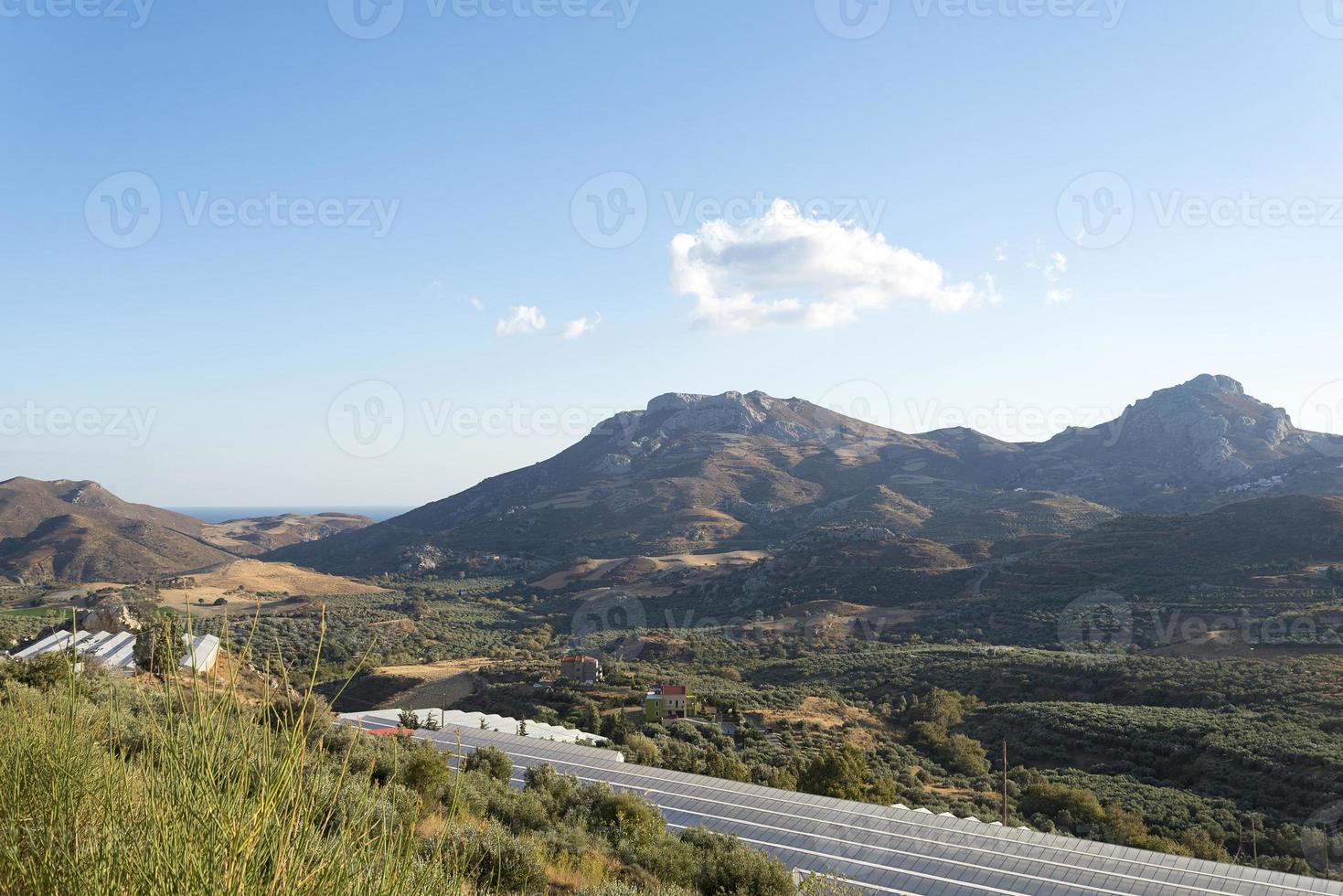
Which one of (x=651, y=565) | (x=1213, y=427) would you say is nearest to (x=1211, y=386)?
(x=1213, y=427)

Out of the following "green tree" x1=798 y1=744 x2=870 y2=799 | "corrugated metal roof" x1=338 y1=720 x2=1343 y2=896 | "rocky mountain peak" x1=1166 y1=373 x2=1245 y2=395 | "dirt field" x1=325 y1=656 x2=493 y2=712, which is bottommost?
"dirt field" x1=325 y1=656 x2=493 y2=712

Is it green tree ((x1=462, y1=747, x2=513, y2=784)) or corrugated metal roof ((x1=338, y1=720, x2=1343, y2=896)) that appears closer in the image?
corrugated metal roof ((x1=338, y1=720, x2=1343, y2=896))

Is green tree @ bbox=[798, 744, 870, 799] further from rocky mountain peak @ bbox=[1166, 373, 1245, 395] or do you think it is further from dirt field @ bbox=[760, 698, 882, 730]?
rocky mountain peak @ bbox=[1166, 373, 1245, 395]

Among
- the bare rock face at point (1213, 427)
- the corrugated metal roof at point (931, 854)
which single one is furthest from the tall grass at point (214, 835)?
the bare rock face at point (1213, 427)

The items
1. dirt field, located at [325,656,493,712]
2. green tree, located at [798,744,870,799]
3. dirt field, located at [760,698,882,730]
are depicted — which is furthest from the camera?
dirt field, located at [325,656,493,712]

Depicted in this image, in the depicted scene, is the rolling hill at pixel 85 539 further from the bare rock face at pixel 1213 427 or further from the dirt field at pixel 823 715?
the bare rock face at pixel 1213 427

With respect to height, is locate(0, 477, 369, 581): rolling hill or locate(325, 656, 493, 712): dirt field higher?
locate(0, 477, 369, 581): rolling hill

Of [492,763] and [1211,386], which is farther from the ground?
[1211,386]

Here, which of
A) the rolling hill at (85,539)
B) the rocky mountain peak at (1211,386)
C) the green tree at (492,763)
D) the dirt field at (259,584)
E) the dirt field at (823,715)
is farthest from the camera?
the rocky mountain peak at (1211,386)

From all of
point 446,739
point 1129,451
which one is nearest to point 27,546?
point 446,739

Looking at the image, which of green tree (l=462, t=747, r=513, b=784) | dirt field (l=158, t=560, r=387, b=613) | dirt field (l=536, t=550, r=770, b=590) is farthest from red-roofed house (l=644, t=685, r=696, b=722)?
dirt field (l=536, t=550, r=770, b=590)

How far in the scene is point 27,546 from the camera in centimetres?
8519

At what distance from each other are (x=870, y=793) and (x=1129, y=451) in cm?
12599

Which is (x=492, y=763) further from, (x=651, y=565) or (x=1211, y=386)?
(x=1211, y=386)
